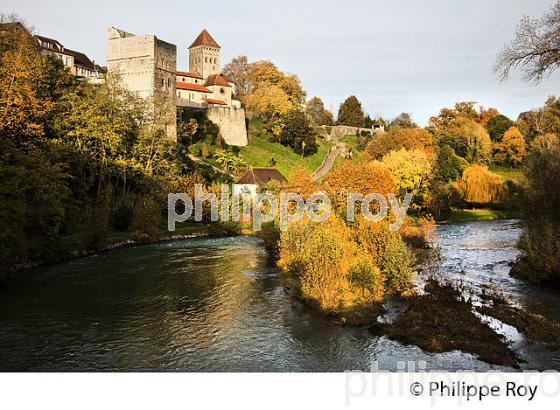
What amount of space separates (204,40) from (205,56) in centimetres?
262

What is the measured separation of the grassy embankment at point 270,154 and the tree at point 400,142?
385 inches

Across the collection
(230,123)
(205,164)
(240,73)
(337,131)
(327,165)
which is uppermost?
(240,73)

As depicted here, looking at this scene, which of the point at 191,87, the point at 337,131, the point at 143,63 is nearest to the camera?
the point at 143,63

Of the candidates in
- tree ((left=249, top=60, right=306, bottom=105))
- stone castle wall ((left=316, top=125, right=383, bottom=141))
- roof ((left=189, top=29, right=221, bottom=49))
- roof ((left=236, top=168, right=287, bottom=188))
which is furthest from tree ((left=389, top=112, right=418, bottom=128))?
roof ((left=236, top=168, right=287, bottom=188))

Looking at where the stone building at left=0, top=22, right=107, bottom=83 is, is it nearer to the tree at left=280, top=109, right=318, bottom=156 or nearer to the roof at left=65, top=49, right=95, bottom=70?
the roof at left=65, top=49, right=95, bottom=70

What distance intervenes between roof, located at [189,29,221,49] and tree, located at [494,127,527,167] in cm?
4344

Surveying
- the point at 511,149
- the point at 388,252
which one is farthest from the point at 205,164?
the point at 511,149

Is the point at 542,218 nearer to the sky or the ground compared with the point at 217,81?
nearer to the ground

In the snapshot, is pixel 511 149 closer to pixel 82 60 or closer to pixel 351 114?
pixel 351 114

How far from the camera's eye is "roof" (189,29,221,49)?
73.0 metres

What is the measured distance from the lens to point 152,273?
18.4 metres

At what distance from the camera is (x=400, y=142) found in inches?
1719

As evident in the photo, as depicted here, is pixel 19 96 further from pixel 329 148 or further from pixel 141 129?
pixel 329 148

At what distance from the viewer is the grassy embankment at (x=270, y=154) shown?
173ft
